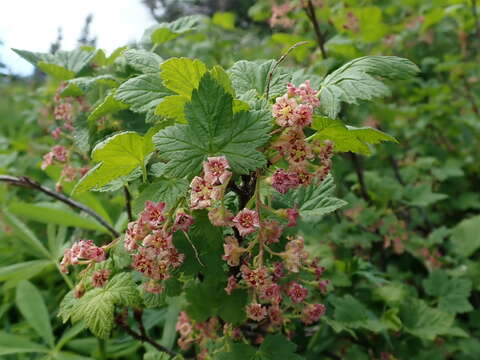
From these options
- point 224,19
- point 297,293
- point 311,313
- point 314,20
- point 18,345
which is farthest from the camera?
point 224,19

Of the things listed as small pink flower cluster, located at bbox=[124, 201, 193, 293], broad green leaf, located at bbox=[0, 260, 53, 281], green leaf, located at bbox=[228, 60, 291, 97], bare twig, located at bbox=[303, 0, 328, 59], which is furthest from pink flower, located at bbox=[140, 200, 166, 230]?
bare twig, located at bbox=[303, 0, 328, 59]

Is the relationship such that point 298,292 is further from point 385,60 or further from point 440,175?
point 440,175

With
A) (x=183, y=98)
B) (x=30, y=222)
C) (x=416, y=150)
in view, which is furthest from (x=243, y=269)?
(x=416, y=150)

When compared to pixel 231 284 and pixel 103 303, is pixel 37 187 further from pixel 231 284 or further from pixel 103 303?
pixel 231 284

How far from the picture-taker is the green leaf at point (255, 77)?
92 cm

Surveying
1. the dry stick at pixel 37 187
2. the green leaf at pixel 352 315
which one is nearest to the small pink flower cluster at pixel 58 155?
the dry stick at pixel 37 187

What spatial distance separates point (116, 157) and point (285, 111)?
32cm

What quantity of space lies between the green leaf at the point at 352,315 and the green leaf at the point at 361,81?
751 millimetres

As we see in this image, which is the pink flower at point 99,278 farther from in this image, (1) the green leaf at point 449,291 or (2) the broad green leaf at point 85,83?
(1) the green leaf at point 449,291

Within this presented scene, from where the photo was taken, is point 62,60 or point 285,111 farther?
point 62,60

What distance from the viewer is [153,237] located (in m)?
0.78

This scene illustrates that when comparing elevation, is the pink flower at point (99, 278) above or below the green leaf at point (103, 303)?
above

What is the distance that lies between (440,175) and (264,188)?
1.69 metres

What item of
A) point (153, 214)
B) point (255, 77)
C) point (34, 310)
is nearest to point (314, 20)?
point (255, 77)
